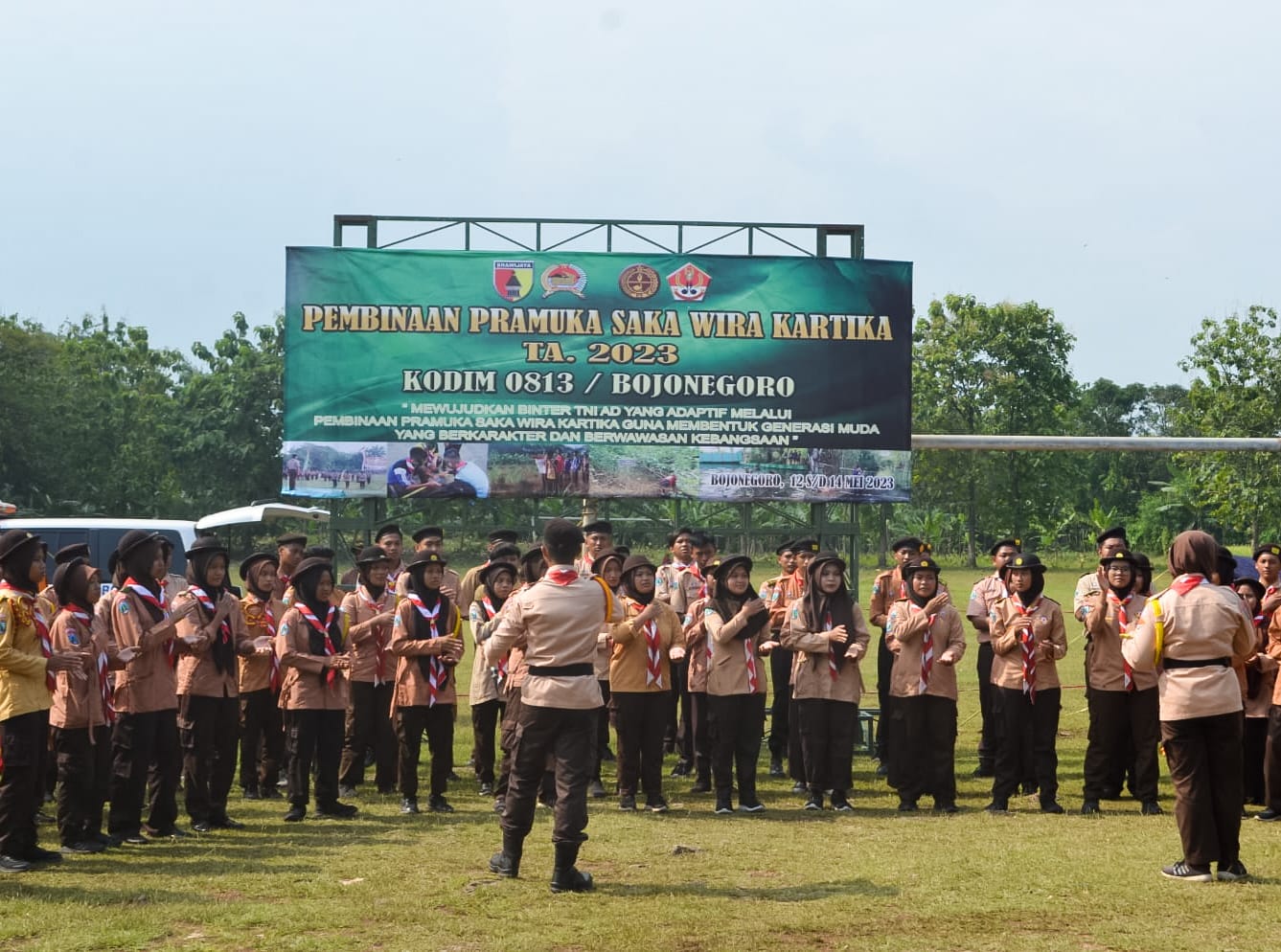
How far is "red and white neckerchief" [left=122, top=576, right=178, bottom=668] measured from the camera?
28.9ft

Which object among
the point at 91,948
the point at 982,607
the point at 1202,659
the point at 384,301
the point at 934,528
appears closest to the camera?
the point at 91,948

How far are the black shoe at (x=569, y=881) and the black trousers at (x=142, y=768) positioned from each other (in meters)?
2.76

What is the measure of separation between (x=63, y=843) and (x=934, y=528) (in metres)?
36.4

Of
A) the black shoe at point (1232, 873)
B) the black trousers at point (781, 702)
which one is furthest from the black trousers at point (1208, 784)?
the black trousers at point (781, 702)

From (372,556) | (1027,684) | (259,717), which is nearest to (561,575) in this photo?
(372,556)

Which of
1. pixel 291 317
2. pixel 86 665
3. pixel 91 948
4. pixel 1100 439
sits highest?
pixel 291 317

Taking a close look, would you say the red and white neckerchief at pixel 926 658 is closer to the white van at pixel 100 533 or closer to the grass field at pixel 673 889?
the grass field at pixel 673 889

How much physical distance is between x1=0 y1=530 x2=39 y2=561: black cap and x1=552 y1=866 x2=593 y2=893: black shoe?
329 cm

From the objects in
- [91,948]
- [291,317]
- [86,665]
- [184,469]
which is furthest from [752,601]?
[184,469]

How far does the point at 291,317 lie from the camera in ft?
47.4

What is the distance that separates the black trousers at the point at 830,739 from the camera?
10.3 meters

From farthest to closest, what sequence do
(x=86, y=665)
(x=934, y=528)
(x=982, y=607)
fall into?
(x=934, y=528) → (x=982, y=607) → (x=86, y=665)

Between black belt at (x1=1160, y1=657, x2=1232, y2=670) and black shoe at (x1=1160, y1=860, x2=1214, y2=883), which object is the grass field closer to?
black shoe at (x1=1160, y1=860, x2=1214, y2=883)

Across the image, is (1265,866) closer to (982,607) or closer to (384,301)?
(982,607)
